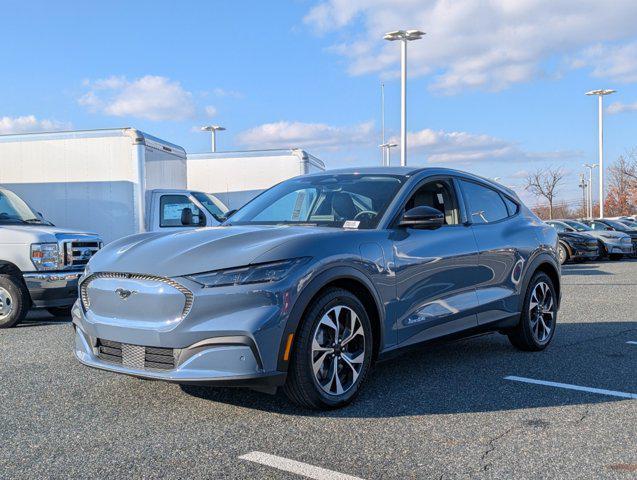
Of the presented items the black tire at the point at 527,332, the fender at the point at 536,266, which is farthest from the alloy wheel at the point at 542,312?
the fender at the point at 536,266

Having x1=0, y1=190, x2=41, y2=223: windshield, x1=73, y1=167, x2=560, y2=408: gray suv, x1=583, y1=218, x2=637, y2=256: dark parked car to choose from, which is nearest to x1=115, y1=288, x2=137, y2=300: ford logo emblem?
x1=73, y1=167, x2=560, y2=408: gray suv

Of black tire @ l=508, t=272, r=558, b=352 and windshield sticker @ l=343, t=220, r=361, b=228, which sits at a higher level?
windshield sticker @ l=343, t=220, r=361, b=228

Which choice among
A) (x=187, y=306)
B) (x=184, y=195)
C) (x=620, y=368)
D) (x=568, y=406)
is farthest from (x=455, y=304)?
(x=184, y=195)

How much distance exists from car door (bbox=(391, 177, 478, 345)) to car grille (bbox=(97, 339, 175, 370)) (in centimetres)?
165

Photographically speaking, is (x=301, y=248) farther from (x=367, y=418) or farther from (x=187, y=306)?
(x=367, y=418)

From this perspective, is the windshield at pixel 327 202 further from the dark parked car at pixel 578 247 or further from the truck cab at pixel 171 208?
the dark parked car at pixel 578 247

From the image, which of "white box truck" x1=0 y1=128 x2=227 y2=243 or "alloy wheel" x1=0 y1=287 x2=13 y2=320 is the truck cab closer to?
"white box truck" x1=0 y1=128 x2=227 y2=243

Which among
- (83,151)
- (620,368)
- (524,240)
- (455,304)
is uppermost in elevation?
(83,151)

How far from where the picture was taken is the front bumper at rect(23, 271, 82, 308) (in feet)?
28.0

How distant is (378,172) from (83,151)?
744 cm

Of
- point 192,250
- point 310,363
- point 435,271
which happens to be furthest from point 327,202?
point 310,363

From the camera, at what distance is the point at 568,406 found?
15.0 ft

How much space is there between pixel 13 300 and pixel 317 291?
5.67 metres

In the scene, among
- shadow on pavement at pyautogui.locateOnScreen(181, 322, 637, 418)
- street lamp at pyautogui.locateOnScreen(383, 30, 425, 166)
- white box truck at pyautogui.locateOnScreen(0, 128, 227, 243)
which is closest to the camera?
shadow on pavement at pyautogui.locateOnScreen(181, 322, 637, 418)
